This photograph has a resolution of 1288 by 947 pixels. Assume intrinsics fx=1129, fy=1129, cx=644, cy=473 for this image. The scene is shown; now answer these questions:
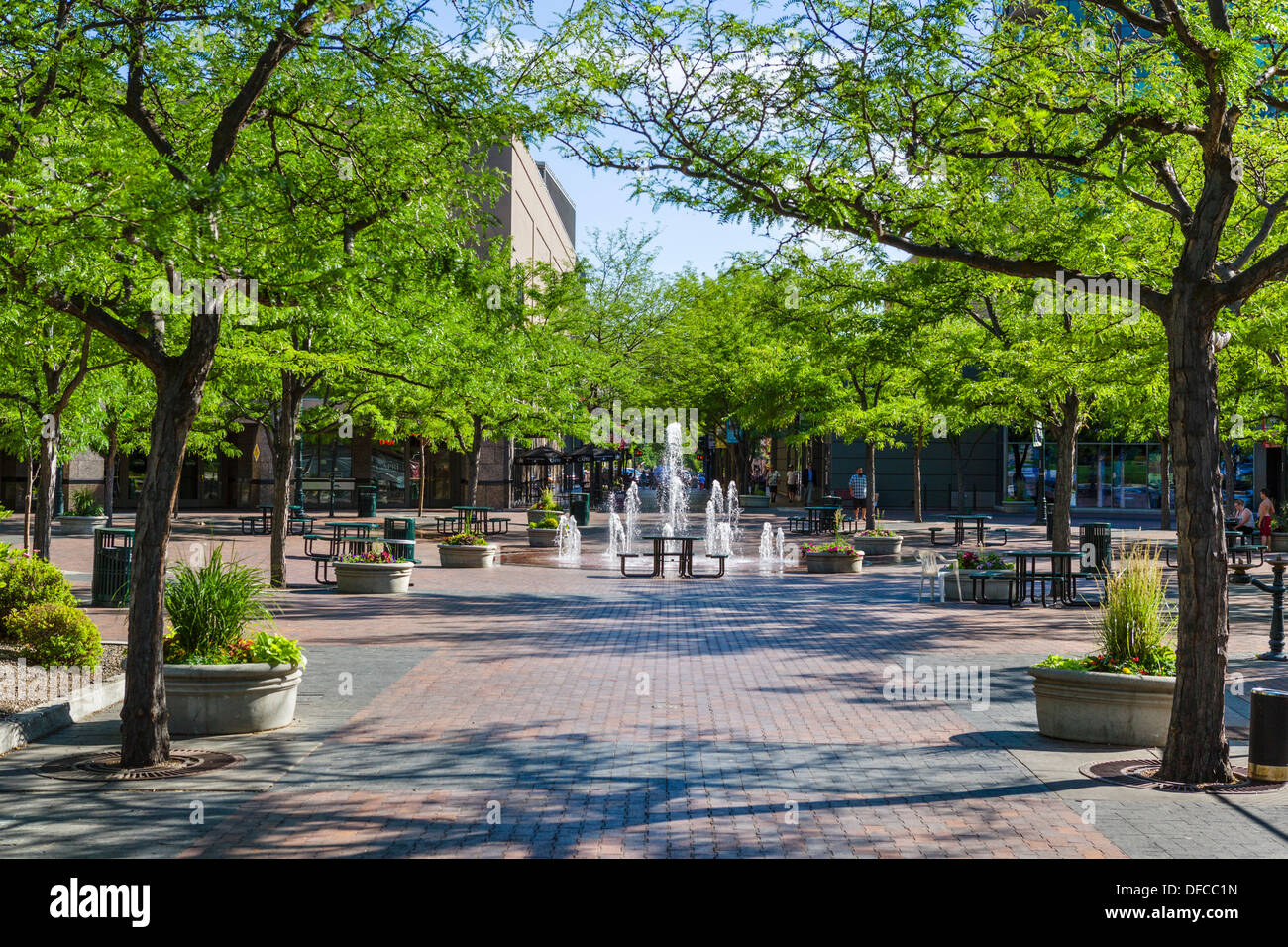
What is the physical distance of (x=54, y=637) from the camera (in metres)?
10.4

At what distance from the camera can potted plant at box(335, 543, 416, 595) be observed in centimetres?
1856

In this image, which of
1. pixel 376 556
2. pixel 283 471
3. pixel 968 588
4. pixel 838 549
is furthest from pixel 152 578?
pixel 838 549

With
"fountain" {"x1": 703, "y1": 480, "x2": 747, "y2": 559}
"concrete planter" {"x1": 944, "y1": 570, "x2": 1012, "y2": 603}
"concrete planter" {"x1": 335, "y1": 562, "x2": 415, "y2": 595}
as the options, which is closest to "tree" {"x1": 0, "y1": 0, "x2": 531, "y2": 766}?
"concrete planter" {"x1": 335, "y1": 562, "x2": 415, "y2": 595}

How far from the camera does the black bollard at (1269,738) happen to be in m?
7.42

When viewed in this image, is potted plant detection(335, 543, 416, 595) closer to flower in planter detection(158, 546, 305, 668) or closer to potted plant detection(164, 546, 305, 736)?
potted plant detection(164, 546, 305, 736)

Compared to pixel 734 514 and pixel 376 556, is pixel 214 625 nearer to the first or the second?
pixel 376 556

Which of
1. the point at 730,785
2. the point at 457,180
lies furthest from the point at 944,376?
the point at 730,785

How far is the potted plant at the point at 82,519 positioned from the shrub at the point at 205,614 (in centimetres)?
2311

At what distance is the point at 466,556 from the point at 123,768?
667 inches

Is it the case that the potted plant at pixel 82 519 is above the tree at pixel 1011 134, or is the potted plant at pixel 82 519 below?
below

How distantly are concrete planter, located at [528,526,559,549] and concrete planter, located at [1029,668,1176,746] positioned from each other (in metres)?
22.3

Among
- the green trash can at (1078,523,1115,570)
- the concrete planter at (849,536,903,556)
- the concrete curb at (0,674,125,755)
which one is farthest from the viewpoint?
the concrete planter at (849,536,903,556)

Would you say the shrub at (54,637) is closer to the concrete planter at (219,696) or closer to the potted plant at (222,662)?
the potted plant at (222,662)

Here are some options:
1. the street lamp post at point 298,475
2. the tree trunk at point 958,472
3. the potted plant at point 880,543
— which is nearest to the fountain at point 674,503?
the potted plant at point 880,543
